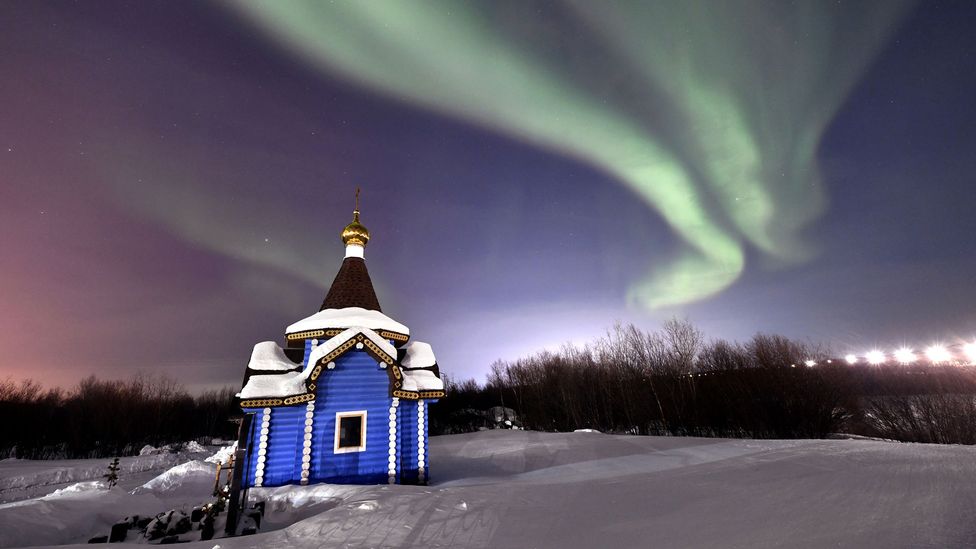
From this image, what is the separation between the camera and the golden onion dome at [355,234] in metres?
17.6

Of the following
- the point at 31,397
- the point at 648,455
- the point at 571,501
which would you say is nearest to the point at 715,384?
the point at 648,455

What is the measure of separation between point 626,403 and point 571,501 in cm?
2601

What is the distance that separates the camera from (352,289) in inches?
630

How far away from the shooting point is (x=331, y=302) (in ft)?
51.0

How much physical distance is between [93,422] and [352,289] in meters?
38.8

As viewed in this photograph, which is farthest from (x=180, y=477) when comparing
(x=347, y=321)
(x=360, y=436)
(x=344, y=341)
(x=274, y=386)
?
(x=344, y=341)

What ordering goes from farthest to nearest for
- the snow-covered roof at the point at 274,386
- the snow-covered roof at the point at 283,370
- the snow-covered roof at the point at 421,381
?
the snow-covered roof at the point at 421,381 → the snow-covered roof at the point at 283,370 → the snow-covered roof at the point at 274,386

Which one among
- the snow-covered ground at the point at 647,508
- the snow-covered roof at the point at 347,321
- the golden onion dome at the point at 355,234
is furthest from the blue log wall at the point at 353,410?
the golden onion dome at the point at 355,234

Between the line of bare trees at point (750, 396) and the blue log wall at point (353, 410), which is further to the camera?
the line of bare trees at point (750, 396)

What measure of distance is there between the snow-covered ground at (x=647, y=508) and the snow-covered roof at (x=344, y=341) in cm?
392

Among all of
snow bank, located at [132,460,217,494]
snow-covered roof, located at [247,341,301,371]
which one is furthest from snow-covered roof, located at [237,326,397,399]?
snow bank, located at [132,460,217,494]

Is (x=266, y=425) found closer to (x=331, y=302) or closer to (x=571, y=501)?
(x=331, y=302)

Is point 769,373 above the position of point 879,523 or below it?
above

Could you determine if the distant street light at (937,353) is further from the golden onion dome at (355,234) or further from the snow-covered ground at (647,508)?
the golden onion dome at (355,234)
